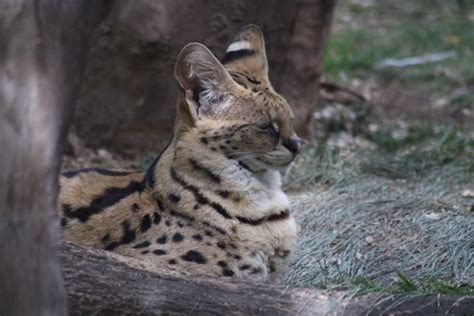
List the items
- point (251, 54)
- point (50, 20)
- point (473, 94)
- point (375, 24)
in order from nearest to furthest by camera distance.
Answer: point (50, 20) → point (251, 54) → point (473, 94) → point (375, 24)

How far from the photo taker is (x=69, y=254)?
5.07 meters

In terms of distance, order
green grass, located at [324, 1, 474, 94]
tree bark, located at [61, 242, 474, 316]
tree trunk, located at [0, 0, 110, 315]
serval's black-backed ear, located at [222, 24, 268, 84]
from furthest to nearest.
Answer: green grass, located at [324, 1, 474, 94], serval's black-backed ear, located at [222, 24, 268, 84], tree bark, located at [61, 242, 474, 316], tree trunk, located at [0, 0, 110, 315]

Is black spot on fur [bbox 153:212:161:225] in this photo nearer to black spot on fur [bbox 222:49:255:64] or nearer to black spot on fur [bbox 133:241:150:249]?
black spot on fur [bbox 133:241:150:249]

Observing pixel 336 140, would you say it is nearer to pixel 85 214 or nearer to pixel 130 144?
pixel 130 144

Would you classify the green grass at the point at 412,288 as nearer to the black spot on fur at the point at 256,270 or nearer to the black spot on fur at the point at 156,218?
the black spot on fur at the point at 256,270

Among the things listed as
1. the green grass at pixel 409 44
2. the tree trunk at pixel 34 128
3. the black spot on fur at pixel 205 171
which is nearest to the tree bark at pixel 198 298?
the tree trunk at pixel 34 128

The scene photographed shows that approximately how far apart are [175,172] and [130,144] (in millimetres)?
3389

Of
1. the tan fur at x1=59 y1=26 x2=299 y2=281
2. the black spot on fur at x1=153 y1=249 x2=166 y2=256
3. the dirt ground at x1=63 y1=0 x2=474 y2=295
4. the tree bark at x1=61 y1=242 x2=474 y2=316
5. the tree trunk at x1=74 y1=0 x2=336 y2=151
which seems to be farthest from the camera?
the tree trunk at x1=74 y1=0 x2=336 y2=151

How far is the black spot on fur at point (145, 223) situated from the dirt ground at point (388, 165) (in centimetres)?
91

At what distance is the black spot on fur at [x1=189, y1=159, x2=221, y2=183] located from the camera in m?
5.75

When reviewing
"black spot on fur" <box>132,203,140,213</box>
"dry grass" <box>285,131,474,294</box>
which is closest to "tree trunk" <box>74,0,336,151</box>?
"dry grass" <box>285,131,474,294</box>

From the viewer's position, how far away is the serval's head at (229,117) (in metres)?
5.75

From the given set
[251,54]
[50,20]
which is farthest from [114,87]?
[50,20]

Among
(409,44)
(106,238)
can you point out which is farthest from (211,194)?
(409,44)
